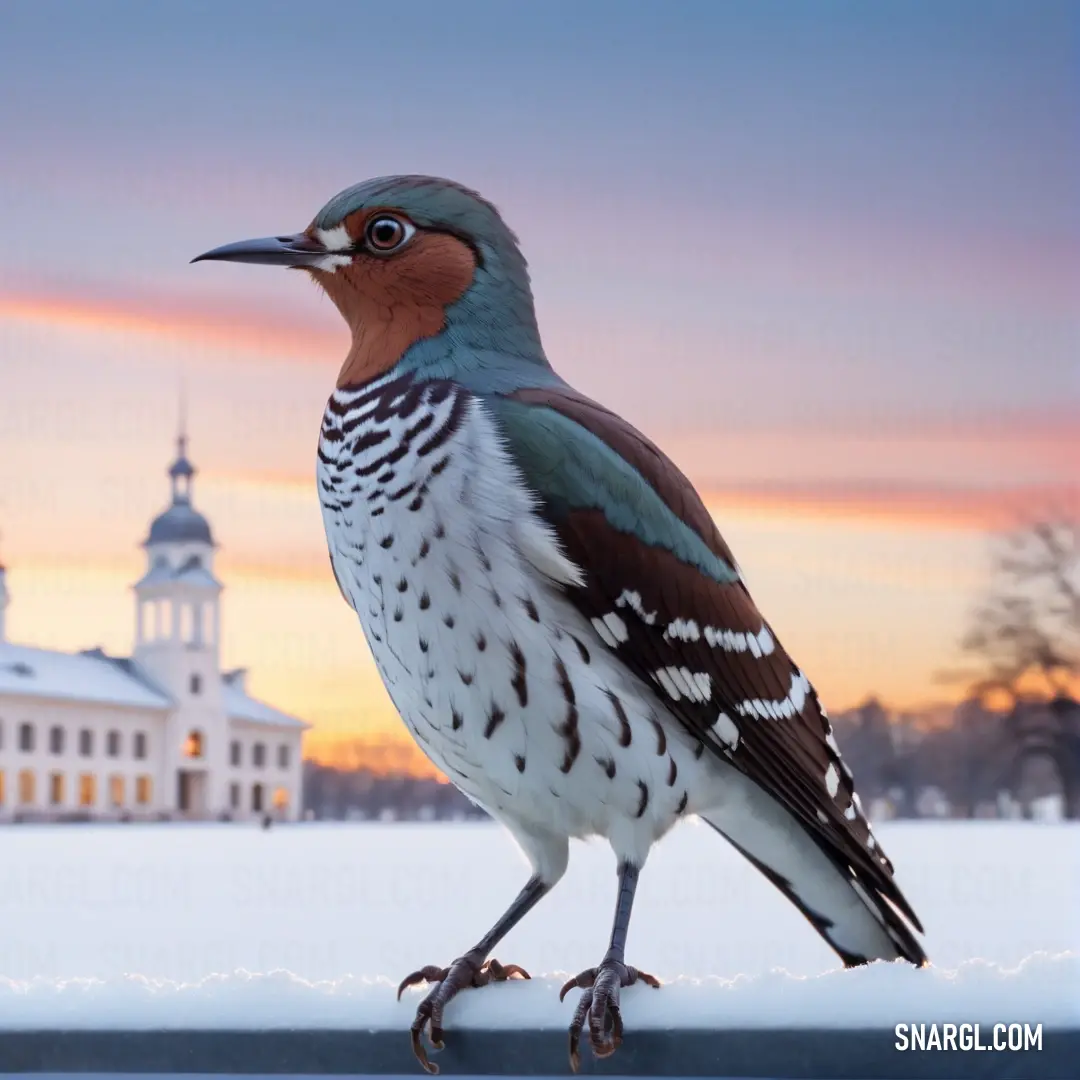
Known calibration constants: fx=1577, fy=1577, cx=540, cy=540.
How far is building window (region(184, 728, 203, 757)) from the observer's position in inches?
891

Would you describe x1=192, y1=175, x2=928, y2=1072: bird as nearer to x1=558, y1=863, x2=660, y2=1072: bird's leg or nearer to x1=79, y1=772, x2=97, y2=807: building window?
x1=558, y1=863, x2=660, y2=1072: bird's leg

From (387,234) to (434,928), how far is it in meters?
2.64

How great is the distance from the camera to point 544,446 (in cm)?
149

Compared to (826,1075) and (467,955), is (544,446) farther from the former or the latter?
(826,1075)

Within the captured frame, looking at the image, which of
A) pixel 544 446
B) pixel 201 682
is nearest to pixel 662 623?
pixel 544 446

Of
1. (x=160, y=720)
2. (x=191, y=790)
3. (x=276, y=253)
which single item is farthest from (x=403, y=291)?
(x=191, y=790)

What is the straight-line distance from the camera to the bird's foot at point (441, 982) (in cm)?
144

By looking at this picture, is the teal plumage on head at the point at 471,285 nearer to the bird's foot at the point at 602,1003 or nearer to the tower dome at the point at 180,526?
the bird's foot at the point at 602,1003

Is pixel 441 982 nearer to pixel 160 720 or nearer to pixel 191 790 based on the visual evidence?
pixel 160 720

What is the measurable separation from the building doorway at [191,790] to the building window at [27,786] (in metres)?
2.88

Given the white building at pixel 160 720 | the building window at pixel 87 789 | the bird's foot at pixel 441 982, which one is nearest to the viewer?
the bird's foot at pixel 441 982

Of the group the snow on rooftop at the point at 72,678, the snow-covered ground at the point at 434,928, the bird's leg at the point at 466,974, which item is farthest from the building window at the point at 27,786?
the bird's leg at the point at 466,974

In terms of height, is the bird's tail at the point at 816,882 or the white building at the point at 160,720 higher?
the white building at the point at 160,720

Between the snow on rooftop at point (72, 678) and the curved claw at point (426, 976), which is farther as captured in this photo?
the snow on rooftop at point (72, 678)
